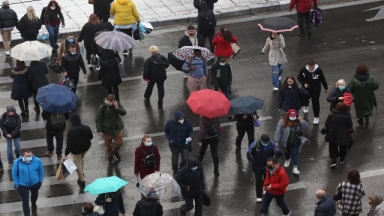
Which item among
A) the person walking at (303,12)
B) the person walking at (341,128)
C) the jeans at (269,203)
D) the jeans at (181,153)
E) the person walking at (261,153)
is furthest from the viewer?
the person walking at (303,12)

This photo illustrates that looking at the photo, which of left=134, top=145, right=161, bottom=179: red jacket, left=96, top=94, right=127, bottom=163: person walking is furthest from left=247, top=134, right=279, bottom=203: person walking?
left=96, top=94, right=127, bottom=163: person walking

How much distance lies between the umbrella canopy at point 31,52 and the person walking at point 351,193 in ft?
25.4

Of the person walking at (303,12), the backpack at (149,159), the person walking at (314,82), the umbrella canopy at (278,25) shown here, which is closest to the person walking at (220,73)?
the person walking at (314,82)

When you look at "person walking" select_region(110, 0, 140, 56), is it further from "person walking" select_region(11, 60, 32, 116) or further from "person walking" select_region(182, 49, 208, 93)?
"person walking" select_region(11, 60, 32, 116)

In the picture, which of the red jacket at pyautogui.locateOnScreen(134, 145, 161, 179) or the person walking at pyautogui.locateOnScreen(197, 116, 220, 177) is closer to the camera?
the red jacket at pyautogui.locateOnScreen(134, 145, 161, 179)

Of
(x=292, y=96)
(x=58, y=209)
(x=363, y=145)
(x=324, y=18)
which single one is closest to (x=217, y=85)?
(x=292, y=96)

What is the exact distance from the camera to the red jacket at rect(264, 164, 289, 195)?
1490cm

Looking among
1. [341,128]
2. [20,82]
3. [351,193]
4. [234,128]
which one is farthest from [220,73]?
[351,193]

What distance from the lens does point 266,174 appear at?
49.5 ft

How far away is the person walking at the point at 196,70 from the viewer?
1961cm

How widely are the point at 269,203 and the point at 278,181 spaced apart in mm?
→ 617

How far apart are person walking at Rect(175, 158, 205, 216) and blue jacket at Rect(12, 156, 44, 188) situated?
2.43m

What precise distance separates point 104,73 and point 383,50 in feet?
24.9

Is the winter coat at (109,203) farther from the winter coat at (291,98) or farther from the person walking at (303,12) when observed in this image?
the person walking at (303,12)
